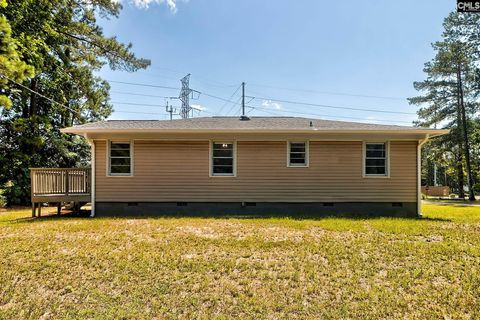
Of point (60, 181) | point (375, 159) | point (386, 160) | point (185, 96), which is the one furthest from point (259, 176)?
point (185, 96)

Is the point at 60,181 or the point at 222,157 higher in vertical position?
the point at 222,157

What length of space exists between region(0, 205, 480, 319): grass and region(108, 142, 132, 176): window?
3.01 meters

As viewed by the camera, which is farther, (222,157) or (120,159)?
(222,157)

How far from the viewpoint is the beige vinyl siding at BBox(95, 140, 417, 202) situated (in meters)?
9.63

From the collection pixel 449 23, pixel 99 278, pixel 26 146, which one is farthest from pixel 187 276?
pixel 449 23

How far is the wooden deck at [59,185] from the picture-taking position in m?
9.20

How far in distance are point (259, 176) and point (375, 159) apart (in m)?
4.05

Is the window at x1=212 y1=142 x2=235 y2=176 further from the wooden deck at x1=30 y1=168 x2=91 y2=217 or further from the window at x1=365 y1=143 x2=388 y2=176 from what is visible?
the window at x1=365 y1=143 x2=388 y2=176

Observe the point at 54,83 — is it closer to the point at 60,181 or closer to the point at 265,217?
the point at 60,181

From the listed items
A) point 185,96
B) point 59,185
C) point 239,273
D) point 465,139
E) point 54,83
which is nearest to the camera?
point 239,273

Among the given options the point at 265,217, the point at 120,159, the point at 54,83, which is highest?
the point at 54,83

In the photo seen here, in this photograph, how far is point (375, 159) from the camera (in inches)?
384

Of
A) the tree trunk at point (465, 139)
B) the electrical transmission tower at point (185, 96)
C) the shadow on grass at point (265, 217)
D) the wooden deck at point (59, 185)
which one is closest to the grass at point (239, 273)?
the shadow on grass at point (265, 217)

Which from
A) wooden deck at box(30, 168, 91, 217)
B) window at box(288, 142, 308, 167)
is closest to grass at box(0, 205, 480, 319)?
wooden deck at box(30, 168, 91, 217)
